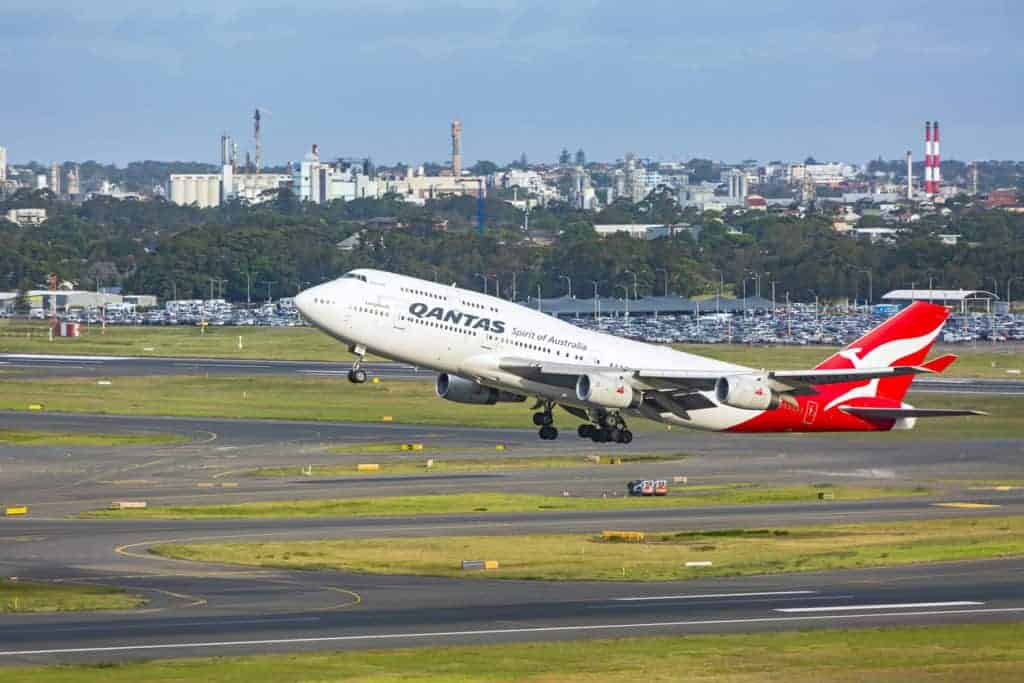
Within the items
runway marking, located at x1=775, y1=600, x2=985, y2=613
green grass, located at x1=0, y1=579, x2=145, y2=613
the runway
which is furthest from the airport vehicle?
runway marking, located at x1=775, y1=600, x2=985, y2=613

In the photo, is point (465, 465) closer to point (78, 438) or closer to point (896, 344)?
point (896, 344)

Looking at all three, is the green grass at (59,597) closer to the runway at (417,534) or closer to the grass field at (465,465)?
the runway at (417,534)

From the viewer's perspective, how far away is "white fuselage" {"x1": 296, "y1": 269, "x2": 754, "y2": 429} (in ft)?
275

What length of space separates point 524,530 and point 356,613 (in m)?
21.7

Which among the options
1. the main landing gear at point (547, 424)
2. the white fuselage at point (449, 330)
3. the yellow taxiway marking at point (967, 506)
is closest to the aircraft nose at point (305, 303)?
the white fuselage at point (449, 330)

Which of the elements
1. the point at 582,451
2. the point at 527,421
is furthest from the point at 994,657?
the point at 527,421

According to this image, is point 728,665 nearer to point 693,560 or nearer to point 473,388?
point 693,560

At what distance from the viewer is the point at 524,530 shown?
273ft

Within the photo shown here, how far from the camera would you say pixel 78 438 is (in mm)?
126188

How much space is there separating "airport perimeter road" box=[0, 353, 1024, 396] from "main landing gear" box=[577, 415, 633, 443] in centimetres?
6806

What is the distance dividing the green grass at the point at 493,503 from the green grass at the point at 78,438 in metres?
33.7

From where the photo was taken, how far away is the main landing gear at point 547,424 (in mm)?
91188

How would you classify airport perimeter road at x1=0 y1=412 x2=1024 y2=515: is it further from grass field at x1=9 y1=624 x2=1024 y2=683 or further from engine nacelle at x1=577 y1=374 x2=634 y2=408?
grass field at x1=9 y1=624 x2=1024 y2=683

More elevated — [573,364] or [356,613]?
[573,364]
